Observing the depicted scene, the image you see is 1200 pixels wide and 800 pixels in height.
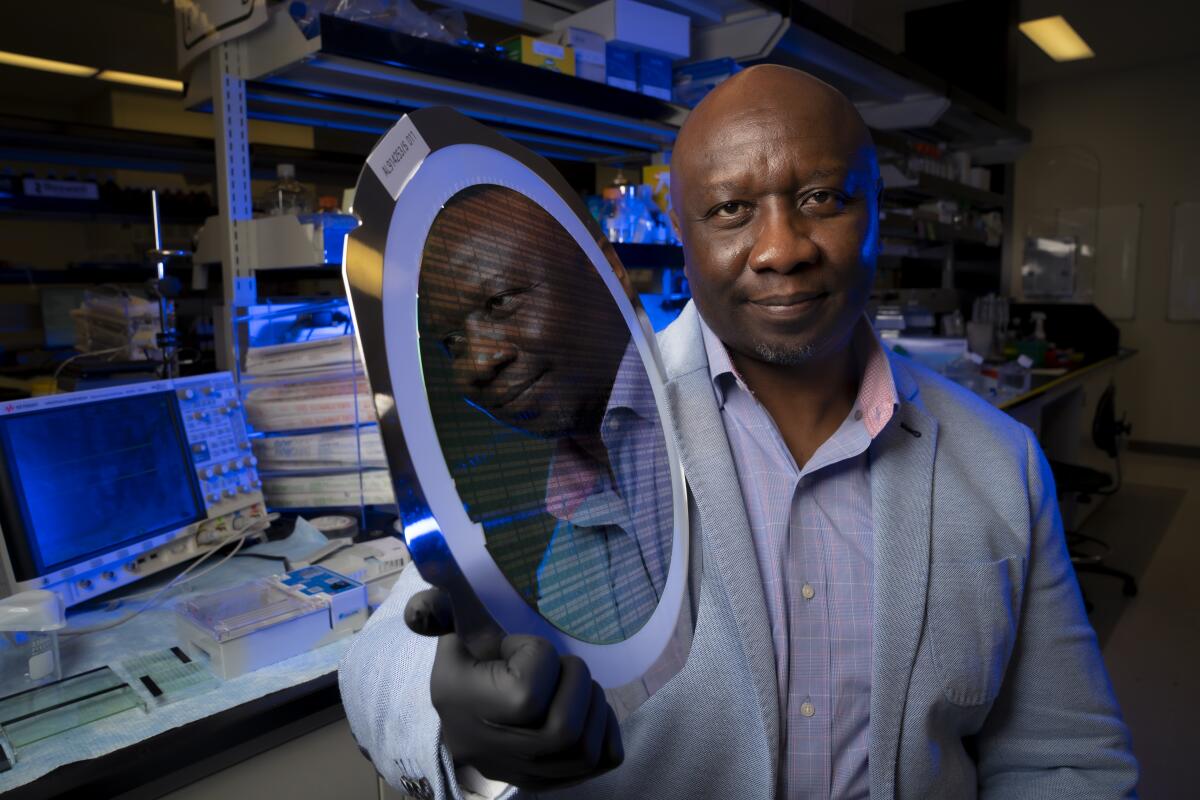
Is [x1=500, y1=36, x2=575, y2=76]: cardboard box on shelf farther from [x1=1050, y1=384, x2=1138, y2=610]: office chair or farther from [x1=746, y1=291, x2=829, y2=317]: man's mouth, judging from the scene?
[x1=1050, y1=384, x2=1138, y2=610]: office chair

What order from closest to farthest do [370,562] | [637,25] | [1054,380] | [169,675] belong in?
1. [169,675]
2. [370,562]
3. [637,25]
4. [1054,380]

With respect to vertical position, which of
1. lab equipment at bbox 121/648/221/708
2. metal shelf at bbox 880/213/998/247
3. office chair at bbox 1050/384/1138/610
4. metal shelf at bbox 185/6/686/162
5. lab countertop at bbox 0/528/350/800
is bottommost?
office chair at bbox 1050/384/1138/610

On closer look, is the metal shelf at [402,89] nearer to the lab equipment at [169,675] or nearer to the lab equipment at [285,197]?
the lab equipment at [285,197]

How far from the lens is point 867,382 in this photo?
992 millimetres

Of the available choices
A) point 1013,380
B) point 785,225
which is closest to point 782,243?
point 785,225

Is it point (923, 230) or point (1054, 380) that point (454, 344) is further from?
point (923, 230)

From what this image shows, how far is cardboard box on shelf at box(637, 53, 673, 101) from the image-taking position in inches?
97.9

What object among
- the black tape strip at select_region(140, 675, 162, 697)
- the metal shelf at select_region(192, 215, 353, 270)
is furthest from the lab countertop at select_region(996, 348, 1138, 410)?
the black tape strip at select_region(140, 675, 162, 697)

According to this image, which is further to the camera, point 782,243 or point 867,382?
point 867,382

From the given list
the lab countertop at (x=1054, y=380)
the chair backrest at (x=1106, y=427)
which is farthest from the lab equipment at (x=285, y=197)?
the chair backrest at (x=1106, y=427)

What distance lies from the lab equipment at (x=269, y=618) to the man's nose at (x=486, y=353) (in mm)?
883

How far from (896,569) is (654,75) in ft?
6.76

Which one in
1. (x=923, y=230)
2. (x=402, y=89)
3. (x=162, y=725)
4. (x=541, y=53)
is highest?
(x=541, y=53)

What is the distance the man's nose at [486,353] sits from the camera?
19.6 inches
